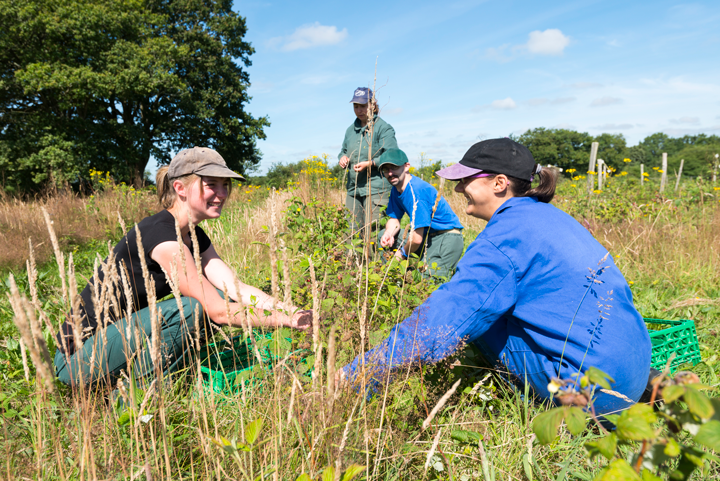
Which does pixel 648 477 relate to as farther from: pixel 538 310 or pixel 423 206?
pixel 423 206

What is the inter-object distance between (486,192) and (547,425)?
52.9 inches

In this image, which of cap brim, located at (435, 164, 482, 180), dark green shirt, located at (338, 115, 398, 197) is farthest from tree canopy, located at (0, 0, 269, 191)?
cap brim, located at (435, 164, 482, 180)

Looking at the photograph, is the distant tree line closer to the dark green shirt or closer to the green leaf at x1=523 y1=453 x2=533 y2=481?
the dark green shirt

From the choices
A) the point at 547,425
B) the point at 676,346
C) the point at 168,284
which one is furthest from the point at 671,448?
the point at 676,346

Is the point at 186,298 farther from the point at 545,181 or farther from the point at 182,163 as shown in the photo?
the point at 545,181

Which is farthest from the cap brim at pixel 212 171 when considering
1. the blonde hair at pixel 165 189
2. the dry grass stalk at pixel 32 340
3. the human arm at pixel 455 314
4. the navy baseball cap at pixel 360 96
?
the navy baseball cap at pixel 360 96

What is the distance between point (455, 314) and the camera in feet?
4.73

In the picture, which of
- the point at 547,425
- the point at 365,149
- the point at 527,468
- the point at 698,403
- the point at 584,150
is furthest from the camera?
the point at 584,150

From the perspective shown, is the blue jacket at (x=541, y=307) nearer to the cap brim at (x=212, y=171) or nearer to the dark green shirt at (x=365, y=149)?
the cap brim at (x=212, y=171)

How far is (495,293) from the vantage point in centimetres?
148

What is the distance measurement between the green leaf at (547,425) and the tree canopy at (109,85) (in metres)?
17.4

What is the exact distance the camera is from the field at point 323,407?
1083mm

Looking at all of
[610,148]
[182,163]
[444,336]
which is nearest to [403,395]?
[444,336]

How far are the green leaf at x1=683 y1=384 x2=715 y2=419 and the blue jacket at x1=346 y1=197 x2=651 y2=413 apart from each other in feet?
2.94
